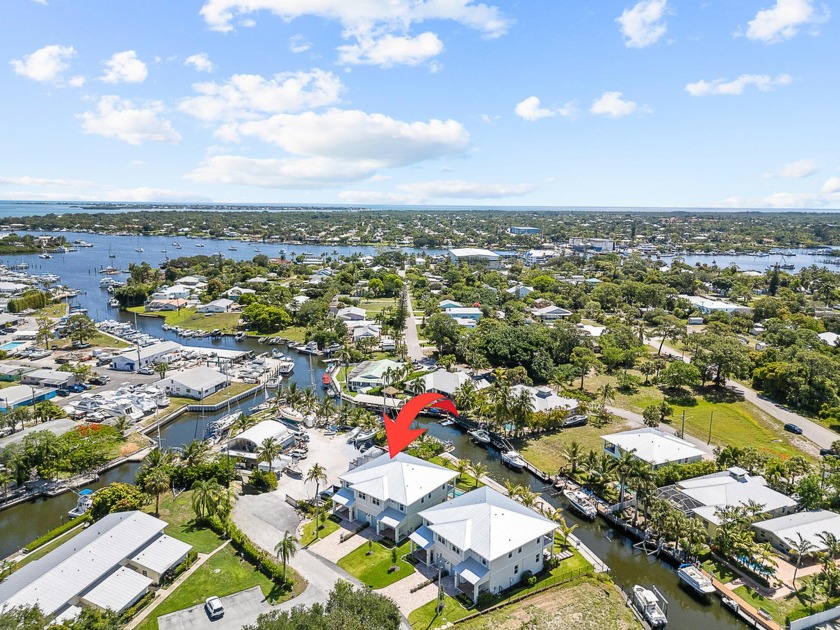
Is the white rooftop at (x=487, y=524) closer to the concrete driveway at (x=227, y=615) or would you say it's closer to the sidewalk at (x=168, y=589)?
the concrete driveway at (x=227, y=615)

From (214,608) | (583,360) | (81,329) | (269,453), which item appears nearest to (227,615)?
(214,608)

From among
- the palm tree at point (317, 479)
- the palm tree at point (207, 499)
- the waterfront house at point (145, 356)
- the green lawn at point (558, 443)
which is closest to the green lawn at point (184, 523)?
the palm tree at point (207, 499)

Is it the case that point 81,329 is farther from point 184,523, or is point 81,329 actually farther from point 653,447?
point 653,447

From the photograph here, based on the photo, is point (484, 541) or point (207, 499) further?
point (207, 499)

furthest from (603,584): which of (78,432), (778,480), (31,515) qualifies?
(78,432)

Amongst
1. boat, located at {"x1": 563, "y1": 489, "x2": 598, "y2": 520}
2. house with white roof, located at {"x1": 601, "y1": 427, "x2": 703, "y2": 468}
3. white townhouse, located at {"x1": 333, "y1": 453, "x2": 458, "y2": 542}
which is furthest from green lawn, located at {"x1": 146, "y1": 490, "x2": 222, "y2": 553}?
house with white roof, located at {"x1": 601, "y1": 427, "x2": 703, "y2": 468}

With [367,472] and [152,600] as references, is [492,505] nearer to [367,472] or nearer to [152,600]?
[367,472]

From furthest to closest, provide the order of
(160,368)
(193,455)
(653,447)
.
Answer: (160,368)
(653,447)
(193,455)
